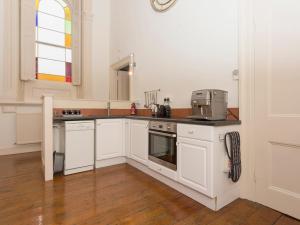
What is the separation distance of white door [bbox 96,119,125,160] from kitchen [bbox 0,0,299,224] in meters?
0.02

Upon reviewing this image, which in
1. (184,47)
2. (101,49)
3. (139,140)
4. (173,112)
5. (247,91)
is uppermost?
(101,49)

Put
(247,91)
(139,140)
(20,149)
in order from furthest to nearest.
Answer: (20,149) → (139,140) → (247,91)

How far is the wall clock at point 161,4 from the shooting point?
293 centimetres

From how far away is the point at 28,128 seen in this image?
399 cm

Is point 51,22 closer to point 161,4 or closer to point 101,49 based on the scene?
point 101,49

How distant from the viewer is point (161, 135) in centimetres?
233

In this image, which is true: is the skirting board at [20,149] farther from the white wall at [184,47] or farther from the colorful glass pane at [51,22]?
the colorful glass pane at [51,22]

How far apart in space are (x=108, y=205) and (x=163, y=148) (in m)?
0.92

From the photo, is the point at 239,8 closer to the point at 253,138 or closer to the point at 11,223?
the point at 253,138

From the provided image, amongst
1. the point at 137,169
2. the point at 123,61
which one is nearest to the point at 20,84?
the point at 123,61

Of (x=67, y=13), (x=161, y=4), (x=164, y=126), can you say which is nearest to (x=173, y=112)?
(x=164, y=126)

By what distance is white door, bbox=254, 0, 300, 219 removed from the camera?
1606mm

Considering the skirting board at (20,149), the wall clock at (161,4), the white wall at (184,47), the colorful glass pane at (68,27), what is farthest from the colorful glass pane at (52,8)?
the skirting board at (20,149)

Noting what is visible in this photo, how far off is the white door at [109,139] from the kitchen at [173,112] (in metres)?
0.02
